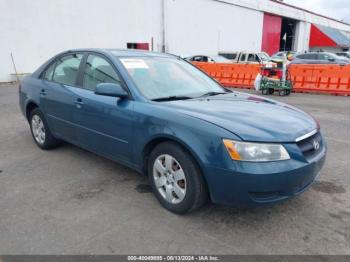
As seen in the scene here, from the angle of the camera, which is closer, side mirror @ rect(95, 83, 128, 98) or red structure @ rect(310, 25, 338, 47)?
side mirror @ rect(95, 83, 128, 98)

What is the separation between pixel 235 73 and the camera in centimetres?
1465

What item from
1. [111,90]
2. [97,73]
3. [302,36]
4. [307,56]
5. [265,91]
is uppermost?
[302,36]

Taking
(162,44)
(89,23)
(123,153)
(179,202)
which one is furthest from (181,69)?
(162,44)

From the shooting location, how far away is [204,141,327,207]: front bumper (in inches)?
106

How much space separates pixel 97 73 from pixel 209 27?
2786 centimetres

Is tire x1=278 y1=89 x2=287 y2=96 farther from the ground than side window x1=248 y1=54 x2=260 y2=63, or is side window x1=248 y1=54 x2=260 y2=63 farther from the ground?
side window x1=248 y1=54 x2=260 y2=63

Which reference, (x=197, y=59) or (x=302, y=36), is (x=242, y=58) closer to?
A: (x=197, y=59)

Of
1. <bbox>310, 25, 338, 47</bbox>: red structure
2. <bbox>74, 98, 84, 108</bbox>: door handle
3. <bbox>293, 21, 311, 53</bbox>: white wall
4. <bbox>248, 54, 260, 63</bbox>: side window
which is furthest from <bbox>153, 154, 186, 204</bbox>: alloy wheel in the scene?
<bbox>293, 21, 311, 53</bbox>: white wall

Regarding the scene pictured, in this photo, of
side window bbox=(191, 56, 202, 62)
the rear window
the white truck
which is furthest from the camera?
the rear window

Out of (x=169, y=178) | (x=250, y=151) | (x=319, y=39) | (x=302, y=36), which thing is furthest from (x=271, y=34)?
(x=250, y=151)

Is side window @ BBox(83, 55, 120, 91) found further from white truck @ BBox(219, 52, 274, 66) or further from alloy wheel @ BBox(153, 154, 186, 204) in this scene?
white truck @ BBox(219, 52, 274, 66)

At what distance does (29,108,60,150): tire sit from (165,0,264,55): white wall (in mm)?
21858

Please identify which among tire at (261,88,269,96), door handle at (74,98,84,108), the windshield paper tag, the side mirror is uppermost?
the windshield paper tag

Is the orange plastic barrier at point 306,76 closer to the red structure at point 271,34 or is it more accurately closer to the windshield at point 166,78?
the windshield at point 166,78
